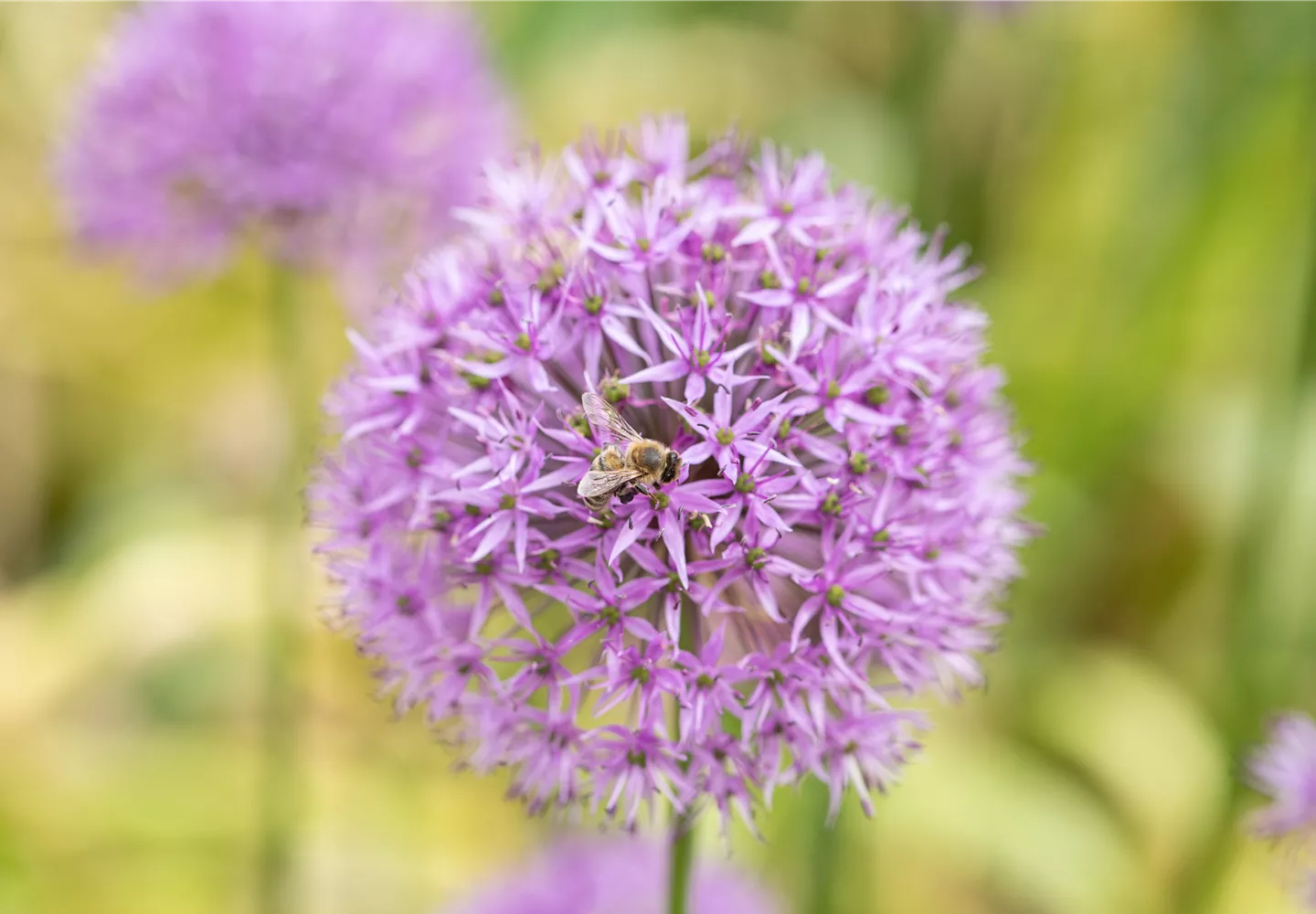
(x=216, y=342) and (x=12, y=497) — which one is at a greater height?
(x=216, y=342)

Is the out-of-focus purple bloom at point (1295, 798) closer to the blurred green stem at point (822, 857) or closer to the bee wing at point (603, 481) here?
the blurred green stem at point (822, 857)

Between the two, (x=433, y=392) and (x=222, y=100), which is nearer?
(x=433, y=392)

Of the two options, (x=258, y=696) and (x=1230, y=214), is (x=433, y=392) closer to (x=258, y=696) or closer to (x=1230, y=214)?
(x=258, y=696)

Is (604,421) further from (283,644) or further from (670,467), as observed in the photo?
(283,644)

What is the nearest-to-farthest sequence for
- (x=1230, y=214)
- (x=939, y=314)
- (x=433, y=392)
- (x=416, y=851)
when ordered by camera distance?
1. (x=433, y=392)
2. (x=939, y=314)
3. (x=416, y=851)
4. (x=1230, y=214)

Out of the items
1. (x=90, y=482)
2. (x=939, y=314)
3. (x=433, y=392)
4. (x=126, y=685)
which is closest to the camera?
(x=433, y=392)

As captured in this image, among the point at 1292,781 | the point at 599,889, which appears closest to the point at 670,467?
the point at 1292,781

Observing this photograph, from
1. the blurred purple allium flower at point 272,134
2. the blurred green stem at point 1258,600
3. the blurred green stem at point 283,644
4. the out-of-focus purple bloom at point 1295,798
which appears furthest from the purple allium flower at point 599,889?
the blurred purple allium flower at point 272,134

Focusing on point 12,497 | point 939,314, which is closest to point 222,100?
point 939,314
